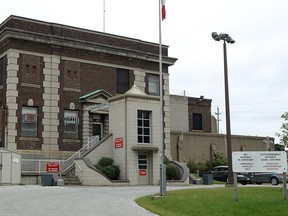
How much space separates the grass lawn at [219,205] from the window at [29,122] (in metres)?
18.0

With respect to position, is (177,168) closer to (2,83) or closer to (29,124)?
(29,124)

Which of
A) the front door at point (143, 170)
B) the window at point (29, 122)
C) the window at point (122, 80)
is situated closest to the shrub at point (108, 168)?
the front door at point (143, 170)

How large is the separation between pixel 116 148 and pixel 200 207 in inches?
730

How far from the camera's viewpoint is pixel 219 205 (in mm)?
15836

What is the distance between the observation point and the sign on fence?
57.5ft

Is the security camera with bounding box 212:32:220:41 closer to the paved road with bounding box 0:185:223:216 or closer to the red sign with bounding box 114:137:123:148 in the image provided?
the red sign with bounding box 114:137:123:148

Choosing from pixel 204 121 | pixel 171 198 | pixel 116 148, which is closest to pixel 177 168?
pixel 116 148

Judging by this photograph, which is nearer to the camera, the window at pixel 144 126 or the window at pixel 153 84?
the window at pixel 144 126

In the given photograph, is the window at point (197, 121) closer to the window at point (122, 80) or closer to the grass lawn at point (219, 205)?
the window at point (122, 80)

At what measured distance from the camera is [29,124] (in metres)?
35.2

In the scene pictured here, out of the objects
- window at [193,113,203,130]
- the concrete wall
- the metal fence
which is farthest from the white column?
window at [193,113,203,130]

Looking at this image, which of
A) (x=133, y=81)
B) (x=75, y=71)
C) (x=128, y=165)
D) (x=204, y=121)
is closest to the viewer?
(x=128, y=165)

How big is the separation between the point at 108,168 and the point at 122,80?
422 inches

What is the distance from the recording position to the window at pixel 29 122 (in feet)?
115
